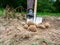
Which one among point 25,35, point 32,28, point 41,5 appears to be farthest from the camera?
point 41,5

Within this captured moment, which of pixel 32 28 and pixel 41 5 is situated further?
pixel 41 5

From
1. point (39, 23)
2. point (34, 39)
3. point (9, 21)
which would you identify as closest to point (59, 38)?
point (34, 39)

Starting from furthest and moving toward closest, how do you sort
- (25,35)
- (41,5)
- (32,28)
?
(41,5) < (32,28) < (25,35)

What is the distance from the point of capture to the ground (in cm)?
400

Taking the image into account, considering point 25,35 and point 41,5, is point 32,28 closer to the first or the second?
point 25,35

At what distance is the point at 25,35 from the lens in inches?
160

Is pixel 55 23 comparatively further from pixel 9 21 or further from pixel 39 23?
pixel 9 21

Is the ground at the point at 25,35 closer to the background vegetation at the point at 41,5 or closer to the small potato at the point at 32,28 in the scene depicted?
the small potato at the point at 32,28

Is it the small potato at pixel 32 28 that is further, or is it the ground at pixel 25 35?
the small potato at pixel 32 28

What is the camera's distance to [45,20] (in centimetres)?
521

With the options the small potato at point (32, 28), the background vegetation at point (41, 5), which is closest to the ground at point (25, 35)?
the small potato at point (32, 28)

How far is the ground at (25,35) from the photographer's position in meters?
4.00

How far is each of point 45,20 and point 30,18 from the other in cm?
42

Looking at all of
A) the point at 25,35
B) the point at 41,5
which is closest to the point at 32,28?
the point at 25,35
